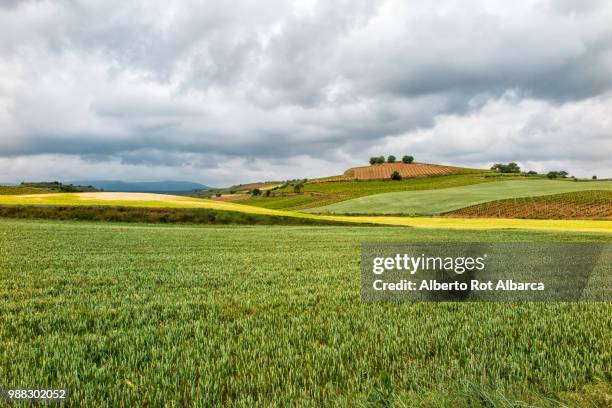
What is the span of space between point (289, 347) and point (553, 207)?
85785 mm

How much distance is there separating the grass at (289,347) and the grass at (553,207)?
72.2 metres

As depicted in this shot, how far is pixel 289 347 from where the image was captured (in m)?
5.77

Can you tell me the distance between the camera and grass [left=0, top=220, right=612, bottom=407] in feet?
14.4

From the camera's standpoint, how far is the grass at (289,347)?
438 centimetres

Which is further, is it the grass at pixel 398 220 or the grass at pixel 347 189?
the grass at pixel 347 189

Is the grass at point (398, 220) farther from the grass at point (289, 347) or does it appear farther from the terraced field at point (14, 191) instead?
the terraced field at point (14, 191)

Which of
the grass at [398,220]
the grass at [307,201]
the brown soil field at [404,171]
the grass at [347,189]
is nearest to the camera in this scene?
the grass at [398,220]

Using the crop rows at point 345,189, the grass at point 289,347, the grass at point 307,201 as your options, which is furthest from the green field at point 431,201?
the grass at point 289,347

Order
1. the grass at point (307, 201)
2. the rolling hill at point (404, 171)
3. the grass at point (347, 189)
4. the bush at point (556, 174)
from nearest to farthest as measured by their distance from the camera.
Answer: the grass at point (307, 201), the grass at point (347, 189), the bush at point (556, 174), the rolling hill at point (404, 171)

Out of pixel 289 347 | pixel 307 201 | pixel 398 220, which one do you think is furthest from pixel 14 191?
pixel 289 347

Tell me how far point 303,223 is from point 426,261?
48.1m

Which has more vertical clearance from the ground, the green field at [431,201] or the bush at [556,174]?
the bush at [556,174]

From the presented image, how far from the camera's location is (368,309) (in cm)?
830

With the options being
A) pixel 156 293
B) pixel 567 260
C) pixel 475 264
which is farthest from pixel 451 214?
pixel 156 293
